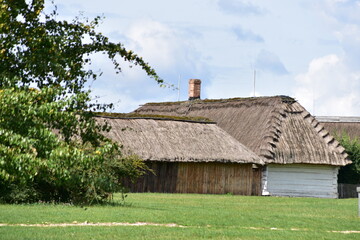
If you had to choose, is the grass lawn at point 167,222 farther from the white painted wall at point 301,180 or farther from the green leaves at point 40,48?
the white painted wall at point 301,180

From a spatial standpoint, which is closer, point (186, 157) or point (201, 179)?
point (186, 157)

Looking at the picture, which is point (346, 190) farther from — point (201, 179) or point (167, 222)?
point (167, 222)

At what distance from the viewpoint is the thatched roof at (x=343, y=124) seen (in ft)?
178

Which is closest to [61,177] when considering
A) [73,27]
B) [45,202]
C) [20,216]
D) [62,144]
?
[62,144]

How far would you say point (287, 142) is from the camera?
40625mm

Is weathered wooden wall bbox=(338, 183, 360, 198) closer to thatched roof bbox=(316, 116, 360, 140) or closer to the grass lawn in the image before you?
thatched roof bbox=(316, 116, 360, 140)

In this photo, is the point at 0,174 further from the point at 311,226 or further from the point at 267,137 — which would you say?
the point at 267,137

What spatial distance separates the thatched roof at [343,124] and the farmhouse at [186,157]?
16.2 m

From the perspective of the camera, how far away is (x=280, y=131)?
4119 cm

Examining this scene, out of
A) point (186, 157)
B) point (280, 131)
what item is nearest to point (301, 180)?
point (280, 131)

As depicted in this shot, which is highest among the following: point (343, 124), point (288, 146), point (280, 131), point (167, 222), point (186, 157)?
point (343, 124)

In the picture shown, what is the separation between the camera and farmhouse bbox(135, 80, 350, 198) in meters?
40.0

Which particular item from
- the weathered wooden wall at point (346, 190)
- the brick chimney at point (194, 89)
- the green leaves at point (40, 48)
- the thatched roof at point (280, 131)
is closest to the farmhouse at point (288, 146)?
the thatched roof at point (280, 131)

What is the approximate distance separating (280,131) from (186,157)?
6.86m
